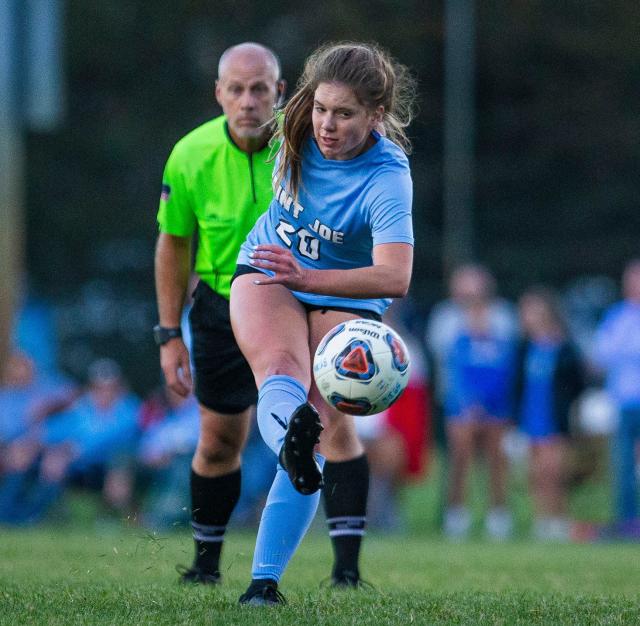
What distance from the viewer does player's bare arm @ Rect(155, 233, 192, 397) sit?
6590 mm

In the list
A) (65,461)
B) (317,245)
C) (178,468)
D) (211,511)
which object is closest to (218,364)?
(211,511)

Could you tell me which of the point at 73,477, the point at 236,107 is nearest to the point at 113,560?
the point at 236,107

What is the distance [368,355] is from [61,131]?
80.6ft

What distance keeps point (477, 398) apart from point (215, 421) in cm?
692

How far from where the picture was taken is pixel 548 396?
504 inches

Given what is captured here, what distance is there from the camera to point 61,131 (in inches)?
1128

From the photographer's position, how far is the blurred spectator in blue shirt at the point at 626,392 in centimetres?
1223

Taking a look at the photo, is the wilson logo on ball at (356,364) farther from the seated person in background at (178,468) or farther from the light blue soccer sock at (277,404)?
the seated person in background at (178,468)

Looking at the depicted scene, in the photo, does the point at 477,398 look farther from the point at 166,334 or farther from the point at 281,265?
the point at 281,265

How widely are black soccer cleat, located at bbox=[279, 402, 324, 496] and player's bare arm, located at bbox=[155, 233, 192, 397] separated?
1.91 metres

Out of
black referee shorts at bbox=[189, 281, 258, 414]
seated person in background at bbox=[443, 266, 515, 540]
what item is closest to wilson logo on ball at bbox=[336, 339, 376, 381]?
black referee shorts at bbox=[189, 281, 258, 414]

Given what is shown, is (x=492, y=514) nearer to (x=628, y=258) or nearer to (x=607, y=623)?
(x=607, y=623)

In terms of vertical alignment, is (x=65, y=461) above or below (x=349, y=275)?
Result: below

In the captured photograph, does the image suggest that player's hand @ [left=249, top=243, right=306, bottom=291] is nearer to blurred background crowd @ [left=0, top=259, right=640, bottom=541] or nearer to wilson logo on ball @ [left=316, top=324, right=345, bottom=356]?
wilson logo on ball @ [left=316, top=324, right=345, bottom=356]
